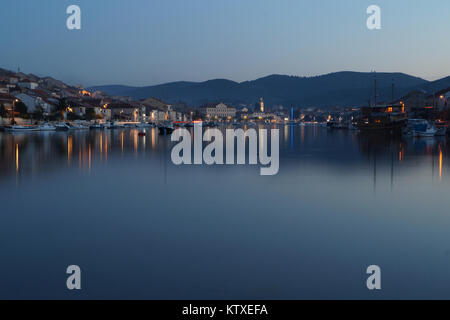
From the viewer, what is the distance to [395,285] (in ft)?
14.0

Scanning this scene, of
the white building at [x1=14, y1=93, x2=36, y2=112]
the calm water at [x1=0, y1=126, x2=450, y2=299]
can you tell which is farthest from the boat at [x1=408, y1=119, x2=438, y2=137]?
the white building at [x1=14, y1=93, x2=36, y2=112]

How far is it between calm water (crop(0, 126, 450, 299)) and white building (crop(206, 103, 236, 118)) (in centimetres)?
12395

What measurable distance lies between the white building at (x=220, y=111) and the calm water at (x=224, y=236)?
407 feet

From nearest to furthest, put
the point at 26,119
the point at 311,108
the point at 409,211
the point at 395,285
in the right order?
the point at 395,285 → the point at 409,211 → the point at 26,119 → the point at 311,108

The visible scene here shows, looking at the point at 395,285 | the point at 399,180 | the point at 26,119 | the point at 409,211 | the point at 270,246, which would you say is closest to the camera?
the point at 395,285

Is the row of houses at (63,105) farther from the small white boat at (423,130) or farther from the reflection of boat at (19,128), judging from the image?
the small white boat at (423,130)

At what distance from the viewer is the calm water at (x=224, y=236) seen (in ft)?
13.9

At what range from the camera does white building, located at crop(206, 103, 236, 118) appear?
135 meters

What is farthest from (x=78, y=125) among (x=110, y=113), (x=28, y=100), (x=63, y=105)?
(x=110, y=113)

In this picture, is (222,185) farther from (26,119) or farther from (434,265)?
(26,119)

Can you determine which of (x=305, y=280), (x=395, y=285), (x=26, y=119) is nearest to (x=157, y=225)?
(x=305, y=280)

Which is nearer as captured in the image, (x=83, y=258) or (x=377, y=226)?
(x=83, y=258)

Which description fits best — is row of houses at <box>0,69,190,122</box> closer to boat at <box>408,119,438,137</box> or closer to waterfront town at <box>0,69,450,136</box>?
waterfront town at <box>0,69,450,136</box>

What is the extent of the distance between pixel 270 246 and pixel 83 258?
212 cm
